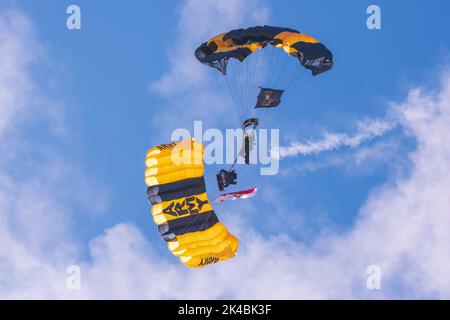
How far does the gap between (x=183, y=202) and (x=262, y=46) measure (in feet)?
25.3

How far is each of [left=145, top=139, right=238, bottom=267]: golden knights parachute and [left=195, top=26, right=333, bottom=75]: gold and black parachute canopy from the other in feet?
12.7

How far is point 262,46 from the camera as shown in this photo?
4619 centimetres

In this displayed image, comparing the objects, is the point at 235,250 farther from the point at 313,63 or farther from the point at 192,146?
the point at 313,63

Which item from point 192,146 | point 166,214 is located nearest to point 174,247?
point 166,214

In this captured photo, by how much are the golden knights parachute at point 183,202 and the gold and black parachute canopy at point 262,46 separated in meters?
3.87

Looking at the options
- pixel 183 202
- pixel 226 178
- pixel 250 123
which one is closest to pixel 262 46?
pixel 250 123

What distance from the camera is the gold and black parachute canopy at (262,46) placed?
146 ft

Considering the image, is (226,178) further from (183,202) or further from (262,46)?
(262,46)

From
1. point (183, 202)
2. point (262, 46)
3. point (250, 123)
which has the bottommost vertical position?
point (183, 202)

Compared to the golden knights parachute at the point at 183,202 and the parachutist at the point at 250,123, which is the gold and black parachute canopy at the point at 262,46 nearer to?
the parachutist at the point at 250,123

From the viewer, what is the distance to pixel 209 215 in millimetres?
44875
